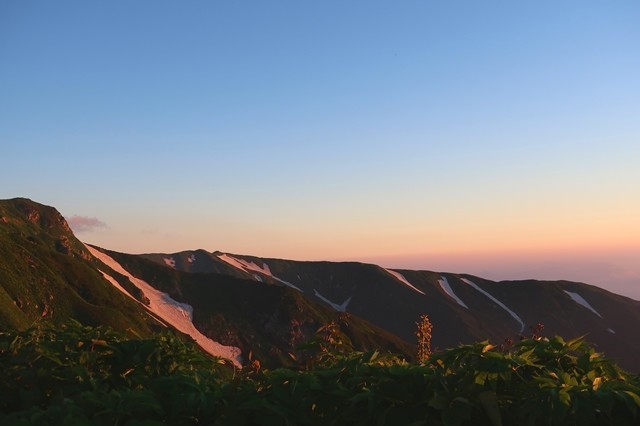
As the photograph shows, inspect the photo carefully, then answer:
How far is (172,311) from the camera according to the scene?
5674 inches

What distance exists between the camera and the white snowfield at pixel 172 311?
127887 mm

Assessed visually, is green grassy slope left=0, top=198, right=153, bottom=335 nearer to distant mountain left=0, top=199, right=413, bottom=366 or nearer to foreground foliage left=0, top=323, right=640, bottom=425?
distant mountain left=0, top=199, right=413, bottom=366

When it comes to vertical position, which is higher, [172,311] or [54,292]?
[54,292]

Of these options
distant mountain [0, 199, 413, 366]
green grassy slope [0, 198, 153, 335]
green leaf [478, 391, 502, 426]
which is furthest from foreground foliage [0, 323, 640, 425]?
distant mountain [0, 199, 413, 366]

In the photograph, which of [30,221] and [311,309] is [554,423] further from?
[30,221]

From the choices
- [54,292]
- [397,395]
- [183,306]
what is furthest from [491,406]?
[183,306]

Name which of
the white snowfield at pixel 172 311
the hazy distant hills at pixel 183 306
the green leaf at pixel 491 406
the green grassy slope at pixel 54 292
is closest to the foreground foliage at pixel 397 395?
the green leaf at pixel 491 406

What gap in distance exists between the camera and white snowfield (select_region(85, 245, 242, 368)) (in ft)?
420

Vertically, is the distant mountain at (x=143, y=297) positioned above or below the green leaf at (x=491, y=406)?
below

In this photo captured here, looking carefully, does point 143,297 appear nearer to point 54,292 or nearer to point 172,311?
point 172,311

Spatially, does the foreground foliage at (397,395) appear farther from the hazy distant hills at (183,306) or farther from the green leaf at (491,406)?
the hazy distant hills at (183,306)

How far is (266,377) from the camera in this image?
504cm

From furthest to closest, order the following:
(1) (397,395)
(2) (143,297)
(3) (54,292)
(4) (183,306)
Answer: (4) (183,306) → (2) (143,297) → (3) (54,292) → (1) (397,395)

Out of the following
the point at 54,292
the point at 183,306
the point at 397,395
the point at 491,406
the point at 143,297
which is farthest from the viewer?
the point at 183,306
